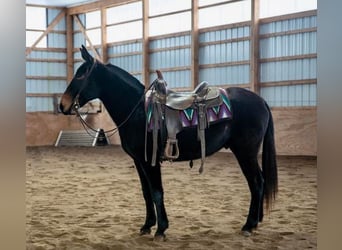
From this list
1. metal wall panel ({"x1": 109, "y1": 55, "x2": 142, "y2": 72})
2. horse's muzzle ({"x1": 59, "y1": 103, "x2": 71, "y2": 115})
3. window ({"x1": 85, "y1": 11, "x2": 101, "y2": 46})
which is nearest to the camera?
horse's muzzle ({"x1": 59, "y1": 103, "x2": 71, "y2": 115})

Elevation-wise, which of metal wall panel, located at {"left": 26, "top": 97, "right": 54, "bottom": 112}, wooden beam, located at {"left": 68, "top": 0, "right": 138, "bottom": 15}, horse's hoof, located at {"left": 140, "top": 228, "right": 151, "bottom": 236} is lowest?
horse's hoof, located at {"left": 140, "top": 228, "right": 151, "bottom": 236}

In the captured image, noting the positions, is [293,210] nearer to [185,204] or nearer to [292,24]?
[185,204]

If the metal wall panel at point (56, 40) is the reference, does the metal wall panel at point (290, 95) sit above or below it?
below

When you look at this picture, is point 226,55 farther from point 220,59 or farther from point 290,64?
point 290,64

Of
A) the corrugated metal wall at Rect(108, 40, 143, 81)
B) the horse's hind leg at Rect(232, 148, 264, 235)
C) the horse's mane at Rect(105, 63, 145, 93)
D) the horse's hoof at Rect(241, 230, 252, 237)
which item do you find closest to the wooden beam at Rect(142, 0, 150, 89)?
the corrugated metal wall at Rect(108, 40, 143, 81)

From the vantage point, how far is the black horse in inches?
115

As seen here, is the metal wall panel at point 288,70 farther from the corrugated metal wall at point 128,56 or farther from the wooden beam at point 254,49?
the corrugated metal wall at point 128,56

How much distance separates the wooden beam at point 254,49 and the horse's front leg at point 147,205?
97cm

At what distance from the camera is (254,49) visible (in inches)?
143

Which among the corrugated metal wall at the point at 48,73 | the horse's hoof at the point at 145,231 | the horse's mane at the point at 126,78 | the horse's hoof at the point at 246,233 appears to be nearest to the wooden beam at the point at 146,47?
the horse's mane at the point at 126,78

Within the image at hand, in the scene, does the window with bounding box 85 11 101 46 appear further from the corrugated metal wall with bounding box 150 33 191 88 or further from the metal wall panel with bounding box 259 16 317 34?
the metal wall panel with bounding box 259 16 317 34

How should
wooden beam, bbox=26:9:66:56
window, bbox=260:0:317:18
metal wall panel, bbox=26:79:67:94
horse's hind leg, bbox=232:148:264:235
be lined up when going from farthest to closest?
window, bbox=260:0:317:18, wooden beam, bbox=26:9:66:56, horse's hind leg, bbox=232:148:264:235, metal wall panel, bbox=26:79:67:94

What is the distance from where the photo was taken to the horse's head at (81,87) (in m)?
2.73

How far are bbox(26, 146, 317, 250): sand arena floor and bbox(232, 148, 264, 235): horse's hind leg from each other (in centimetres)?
6
